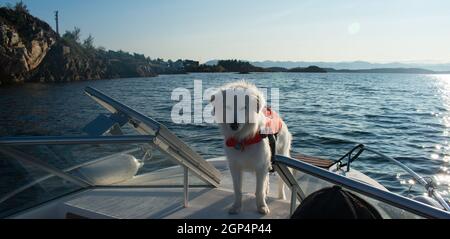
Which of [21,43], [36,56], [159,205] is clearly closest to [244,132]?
[159,205]

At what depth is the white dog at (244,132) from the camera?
5230mm

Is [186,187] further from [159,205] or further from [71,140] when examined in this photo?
[71,140]

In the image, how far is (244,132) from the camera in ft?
17.3

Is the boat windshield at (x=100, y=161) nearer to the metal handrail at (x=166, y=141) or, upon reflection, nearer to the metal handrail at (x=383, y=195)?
the metal handrail at (x=166, y=141)

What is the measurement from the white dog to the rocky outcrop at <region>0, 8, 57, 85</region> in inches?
2981

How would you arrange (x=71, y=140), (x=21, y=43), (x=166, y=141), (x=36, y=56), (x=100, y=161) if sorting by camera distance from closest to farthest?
(x=71, y=140) → (x=166, y=141) → (x=100, y=161) → (x=21, y=43) → (x=36, y=56)

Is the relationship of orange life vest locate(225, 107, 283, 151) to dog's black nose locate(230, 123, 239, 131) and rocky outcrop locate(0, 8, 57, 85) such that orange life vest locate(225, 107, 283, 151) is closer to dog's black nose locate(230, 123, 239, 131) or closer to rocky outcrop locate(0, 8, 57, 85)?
dog's black nose locate(230, 123, 239, 131)

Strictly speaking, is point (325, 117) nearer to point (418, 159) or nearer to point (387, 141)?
point (387, 141)

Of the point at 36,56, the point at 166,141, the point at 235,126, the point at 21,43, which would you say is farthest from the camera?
the point at 36,56

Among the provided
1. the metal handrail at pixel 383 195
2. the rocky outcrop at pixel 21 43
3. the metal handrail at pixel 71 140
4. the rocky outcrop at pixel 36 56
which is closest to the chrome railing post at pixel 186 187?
the metal handrail at pixel 71 140

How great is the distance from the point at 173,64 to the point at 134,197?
168 meters

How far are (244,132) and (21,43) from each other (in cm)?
8807

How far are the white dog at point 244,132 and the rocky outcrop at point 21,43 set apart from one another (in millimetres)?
75707

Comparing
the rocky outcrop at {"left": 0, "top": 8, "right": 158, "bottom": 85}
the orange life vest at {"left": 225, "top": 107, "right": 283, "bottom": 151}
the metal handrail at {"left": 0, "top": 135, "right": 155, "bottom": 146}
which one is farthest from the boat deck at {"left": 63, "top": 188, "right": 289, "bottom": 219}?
the rocky outcrop at {"left": 0, "top": 8, "right": 158, "bottom": 85}
